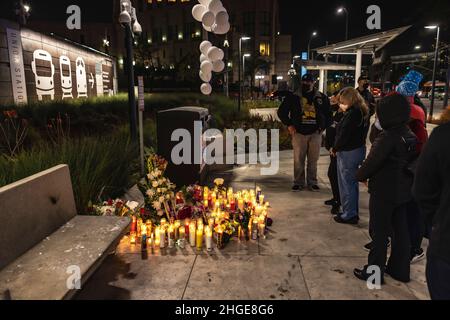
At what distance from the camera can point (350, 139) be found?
5.30 meters

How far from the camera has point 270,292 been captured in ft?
12.1

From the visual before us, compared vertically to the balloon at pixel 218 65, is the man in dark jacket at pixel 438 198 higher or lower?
lower

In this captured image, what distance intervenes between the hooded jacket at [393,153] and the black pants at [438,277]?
151 cm

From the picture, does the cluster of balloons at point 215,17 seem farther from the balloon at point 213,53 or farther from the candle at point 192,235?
the candle at point 192,235

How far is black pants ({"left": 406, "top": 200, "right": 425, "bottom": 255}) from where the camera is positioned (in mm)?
4031

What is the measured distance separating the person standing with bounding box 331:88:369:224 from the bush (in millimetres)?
3281

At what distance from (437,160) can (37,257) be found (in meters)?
3.17

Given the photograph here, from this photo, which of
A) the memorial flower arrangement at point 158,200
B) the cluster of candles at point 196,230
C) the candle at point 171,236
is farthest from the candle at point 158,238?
the memorial flower arrangement at point 158,200

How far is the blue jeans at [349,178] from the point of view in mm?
5359

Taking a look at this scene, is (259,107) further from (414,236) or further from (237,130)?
(414,236)

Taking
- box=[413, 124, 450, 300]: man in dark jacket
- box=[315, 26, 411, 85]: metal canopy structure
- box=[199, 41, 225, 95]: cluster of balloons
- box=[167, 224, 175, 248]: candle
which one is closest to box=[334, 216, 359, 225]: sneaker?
box=[167, 224, 175, 248]: candle

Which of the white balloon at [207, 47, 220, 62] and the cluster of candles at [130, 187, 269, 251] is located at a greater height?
the white balloon at [207, 47, 220, 62]

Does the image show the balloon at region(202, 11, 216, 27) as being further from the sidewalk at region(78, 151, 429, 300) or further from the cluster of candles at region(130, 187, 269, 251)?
the sidewalk at region(78, 151, 429, 300)
